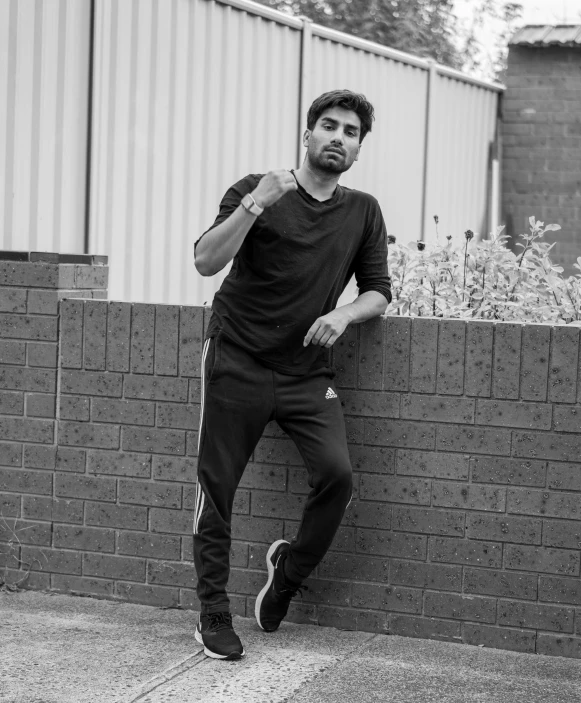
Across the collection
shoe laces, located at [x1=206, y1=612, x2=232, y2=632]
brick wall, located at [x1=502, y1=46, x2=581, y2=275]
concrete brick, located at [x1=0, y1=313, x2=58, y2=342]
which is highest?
brick wall, located at [x1=502, y1=46, x2=581, y2=275]

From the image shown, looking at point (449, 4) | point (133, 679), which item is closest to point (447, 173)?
point (133, 679)

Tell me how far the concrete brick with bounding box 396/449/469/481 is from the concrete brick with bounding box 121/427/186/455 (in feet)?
2.87

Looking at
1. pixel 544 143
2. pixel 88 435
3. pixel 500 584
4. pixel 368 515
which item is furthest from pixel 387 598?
pixel 544 143

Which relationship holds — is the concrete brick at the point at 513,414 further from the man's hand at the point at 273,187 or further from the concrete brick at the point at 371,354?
the man's hand at the point at 273,187

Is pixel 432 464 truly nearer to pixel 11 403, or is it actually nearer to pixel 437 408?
pixel 437 408

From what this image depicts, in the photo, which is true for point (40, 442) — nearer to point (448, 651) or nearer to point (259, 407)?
point (259, 407)

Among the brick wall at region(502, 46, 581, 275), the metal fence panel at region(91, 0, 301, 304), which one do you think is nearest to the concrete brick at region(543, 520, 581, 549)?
the metal fence panel at region(91, 0, 301, 304)

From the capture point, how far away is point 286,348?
4.26 m

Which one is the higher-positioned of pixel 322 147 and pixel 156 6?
pixel 156 6

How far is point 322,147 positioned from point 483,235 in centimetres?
832

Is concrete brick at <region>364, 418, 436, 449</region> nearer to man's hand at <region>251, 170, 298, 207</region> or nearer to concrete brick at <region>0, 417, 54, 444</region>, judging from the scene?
man's hand at <region>251, 170, 298, 207</region>

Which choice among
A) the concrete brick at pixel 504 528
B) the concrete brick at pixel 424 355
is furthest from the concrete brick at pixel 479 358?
the concrete brick at pixel 504 528

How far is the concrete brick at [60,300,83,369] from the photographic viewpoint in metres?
4.88

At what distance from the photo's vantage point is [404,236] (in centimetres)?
1045
